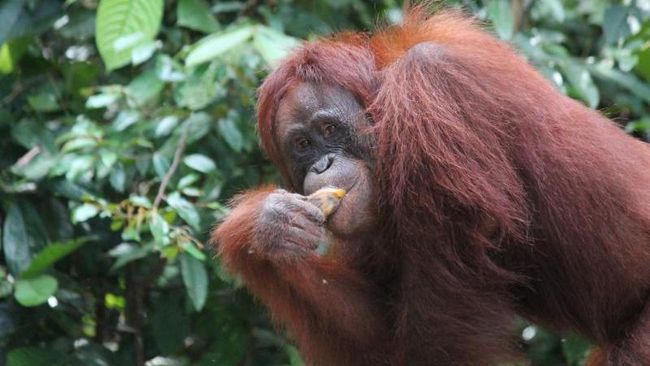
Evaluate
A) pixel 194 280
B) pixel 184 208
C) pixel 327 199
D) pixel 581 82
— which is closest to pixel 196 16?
pixel 184 208

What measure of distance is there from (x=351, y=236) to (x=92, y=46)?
2.13 metres

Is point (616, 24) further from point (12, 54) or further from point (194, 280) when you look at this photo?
point (12, 54)

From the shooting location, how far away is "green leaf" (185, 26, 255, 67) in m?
4.36

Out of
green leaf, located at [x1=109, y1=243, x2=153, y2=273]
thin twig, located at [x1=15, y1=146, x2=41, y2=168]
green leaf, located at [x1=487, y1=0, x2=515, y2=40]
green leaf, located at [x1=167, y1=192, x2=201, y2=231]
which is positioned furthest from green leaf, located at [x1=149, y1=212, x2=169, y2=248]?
green leaf, located at [x1=487, y1=0, x2=515, y2=40]

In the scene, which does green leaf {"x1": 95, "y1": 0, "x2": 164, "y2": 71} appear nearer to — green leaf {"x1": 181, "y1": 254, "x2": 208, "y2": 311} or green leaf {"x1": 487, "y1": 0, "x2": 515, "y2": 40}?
green leaf {"x1": 181, "y1": 254, "x2": 208, "y2": 311}

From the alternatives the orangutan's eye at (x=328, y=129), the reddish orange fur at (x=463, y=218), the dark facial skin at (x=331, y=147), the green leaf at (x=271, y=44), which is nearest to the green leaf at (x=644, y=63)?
the reddish orange fur at (x=463, y=218)

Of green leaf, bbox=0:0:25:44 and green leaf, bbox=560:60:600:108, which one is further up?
green leaf, bbox=560:60:600:108

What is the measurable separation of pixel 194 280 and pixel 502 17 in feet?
5.88

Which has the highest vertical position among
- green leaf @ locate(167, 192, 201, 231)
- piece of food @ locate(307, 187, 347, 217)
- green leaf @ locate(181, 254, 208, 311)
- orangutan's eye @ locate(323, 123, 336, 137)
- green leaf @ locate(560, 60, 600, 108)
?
orangutan's eye @ locate(323, 123, 336, 137)

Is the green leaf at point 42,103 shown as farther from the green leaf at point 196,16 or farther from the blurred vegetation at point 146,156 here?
the green leaf at point 196,16

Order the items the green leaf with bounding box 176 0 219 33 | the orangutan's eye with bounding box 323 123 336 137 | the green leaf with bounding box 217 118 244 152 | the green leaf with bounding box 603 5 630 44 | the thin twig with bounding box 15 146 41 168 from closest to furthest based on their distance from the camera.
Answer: the orangutan's eye with bounding box 323 123 336 137 < the green leaf with bounding box 217 118 244 152 < the green leaf with bounding box 176 0 219 33 < the thin twig with bounding box 15 146 41 168 < the green leaf with bounding box 603 5 630 44

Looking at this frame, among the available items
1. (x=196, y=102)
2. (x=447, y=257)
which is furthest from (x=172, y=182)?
(x=447, y=257)

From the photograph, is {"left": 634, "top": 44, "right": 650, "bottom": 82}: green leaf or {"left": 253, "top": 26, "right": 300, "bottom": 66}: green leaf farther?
{"left": 634, "top": 44, "right": 650, "bottom": 82}: green leaf

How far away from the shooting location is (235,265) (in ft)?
13.8
